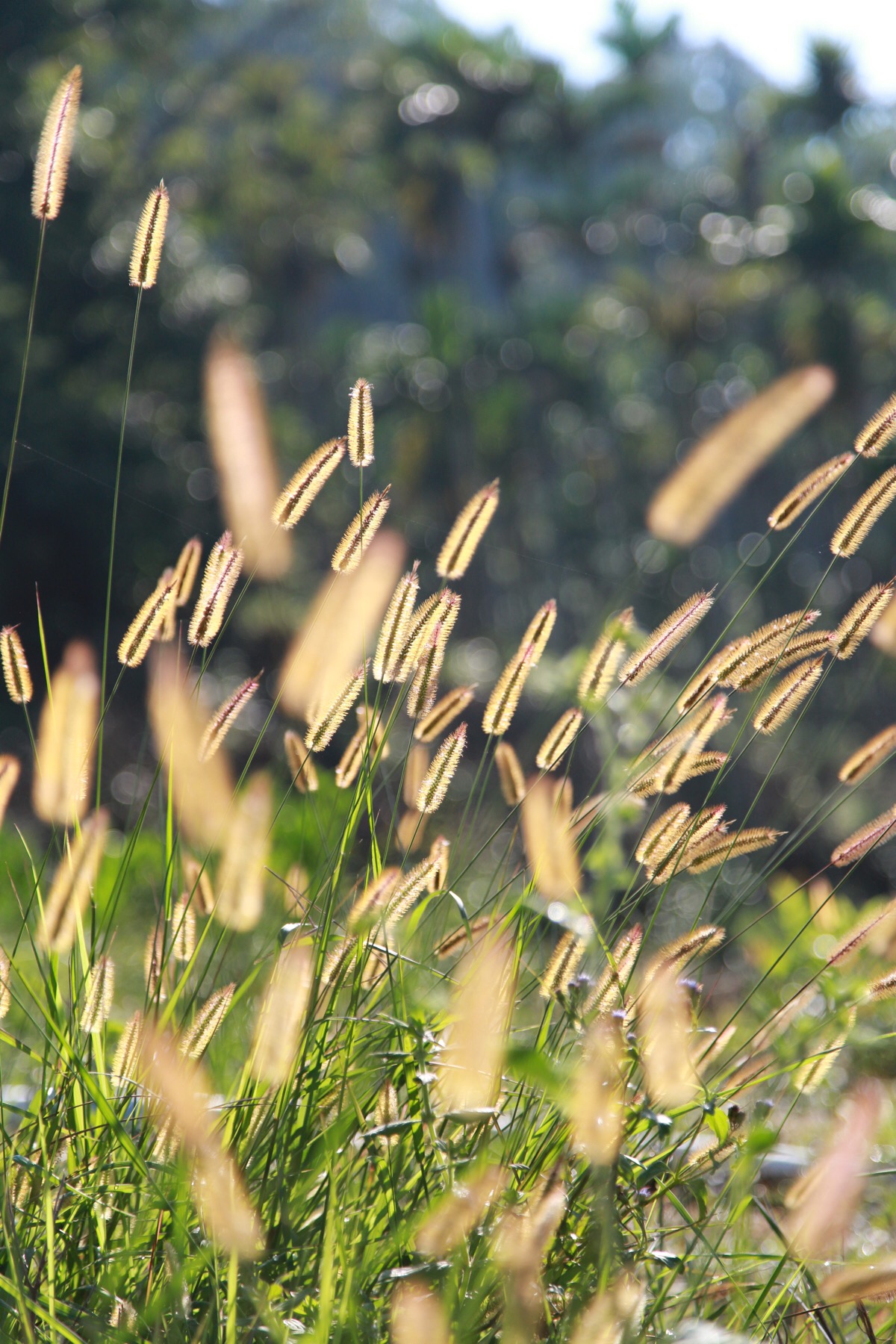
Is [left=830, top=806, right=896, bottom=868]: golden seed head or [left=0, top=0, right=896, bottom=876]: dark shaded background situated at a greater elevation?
[left=0, top=0, right=896, bottom=876]: dark shaded background

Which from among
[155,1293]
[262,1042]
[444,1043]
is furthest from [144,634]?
[155,1293]

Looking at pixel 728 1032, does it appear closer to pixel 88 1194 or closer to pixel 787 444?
pixel 88 1194

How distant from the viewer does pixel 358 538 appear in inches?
60.6

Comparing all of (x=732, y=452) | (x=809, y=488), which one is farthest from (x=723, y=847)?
(x=732, y=452)

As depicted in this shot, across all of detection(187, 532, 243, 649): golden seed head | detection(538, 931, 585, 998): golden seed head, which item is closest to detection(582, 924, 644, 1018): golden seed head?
detection(538, 931, 585, 998): golden seed head

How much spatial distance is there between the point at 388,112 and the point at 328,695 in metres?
24.2

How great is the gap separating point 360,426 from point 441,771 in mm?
486

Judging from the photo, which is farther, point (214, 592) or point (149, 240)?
point (149, 240)

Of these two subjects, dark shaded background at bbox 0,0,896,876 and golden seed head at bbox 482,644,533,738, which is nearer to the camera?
golden seed head at bbox 482,644,533,738

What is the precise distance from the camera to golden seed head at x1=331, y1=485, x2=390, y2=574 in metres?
1.48

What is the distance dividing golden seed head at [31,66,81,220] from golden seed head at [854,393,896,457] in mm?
1122

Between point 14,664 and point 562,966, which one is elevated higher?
point 14,664

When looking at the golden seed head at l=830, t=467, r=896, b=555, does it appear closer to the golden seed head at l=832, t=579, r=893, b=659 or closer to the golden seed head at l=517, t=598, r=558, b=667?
the golden seed head at l=832, t=579, r=893, b=659

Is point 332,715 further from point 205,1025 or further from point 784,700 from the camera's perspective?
point 784,700
